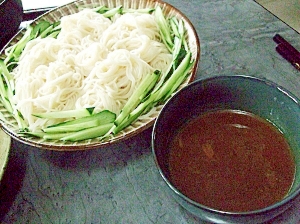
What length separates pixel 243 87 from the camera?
37.8 inches

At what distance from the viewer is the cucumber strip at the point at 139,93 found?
105 cm

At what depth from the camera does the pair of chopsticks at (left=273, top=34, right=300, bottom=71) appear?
1.20 m

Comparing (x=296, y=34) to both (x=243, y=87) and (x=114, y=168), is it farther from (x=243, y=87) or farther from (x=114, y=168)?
(x=114, y=168)

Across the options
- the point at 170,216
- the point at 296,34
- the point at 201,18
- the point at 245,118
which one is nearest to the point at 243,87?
the point at 245,118

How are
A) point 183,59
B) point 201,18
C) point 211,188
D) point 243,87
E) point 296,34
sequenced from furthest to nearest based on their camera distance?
point 201,18
point 296,34
point 183,59
point 243,87
point 211,188

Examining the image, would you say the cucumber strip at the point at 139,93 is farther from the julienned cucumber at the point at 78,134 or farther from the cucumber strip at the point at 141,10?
the cucumber strip at the point at 141,10

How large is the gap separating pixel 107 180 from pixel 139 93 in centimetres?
26

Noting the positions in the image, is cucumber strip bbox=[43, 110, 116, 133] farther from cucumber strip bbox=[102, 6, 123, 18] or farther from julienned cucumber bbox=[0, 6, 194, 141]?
cucumber strip bbox=[102, 6, 123, 18]

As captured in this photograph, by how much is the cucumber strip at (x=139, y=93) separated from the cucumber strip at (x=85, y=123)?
1.1 inches

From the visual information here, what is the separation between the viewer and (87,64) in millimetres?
1194

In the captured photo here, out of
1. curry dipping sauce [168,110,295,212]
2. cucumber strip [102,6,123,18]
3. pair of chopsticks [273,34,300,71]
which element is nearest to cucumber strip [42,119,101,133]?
curry dipping sauce [168,110,295,212]

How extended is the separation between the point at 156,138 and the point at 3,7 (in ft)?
2.68

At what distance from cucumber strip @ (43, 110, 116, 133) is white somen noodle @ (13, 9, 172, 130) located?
64mm

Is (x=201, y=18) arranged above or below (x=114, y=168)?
above
